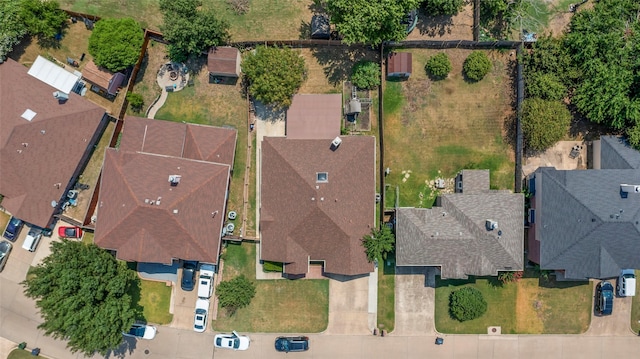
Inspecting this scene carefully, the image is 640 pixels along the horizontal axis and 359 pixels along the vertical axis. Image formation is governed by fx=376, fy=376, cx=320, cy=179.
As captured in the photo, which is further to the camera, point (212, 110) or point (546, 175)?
point (212, 110)

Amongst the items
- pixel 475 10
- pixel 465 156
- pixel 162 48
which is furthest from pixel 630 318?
pixel 162 48

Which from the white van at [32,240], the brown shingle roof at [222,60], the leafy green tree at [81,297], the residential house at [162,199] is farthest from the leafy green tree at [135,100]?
the white van at [32,240]

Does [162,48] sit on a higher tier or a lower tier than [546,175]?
higher

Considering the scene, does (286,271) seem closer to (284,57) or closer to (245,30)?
(284,57)

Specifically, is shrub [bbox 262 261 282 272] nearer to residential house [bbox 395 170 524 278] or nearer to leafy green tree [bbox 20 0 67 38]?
residential house [bbox 395 170 524 278]

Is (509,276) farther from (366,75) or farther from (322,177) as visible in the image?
(366,75)

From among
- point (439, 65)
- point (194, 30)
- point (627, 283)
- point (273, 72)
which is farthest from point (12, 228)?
point (627, 283)
